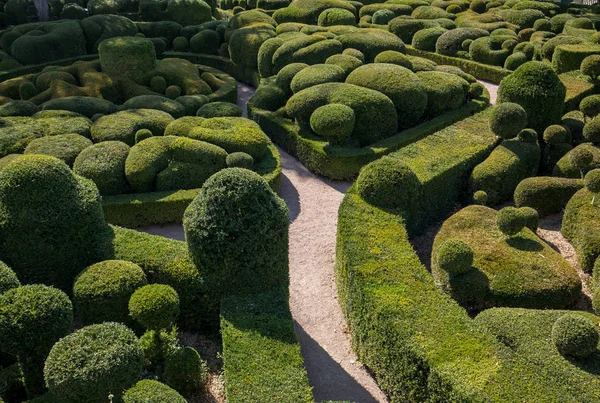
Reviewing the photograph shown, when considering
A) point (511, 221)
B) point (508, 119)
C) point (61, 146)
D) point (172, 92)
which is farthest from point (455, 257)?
point (172, 92)

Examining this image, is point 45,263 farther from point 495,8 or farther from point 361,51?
point 495,8

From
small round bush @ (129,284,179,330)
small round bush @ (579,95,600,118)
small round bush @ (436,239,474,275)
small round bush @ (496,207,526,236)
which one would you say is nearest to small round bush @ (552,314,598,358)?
small round bush @ (436,239,474,275)

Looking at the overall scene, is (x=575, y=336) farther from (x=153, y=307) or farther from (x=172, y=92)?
(x=172, y=92)

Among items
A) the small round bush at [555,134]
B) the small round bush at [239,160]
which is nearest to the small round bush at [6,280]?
the small round bush at [239,160]

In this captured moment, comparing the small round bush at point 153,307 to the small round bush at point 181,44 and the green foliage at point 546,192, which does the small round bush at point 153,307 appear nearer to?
the green foliage at point 546,192

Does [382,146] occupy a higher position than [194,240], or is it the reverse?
[194,240]

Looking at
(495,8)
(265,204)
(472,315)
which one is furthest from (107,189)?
(495,8)

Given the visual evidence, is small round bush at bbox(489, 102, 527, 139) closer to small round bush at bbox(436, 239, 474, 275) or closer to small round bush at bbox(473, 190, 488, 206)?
small round bush at bbox(473, 190, 488, 206)
